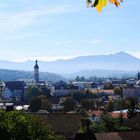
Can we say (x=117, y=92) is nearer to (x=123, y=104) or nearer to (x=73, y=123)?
(x=123, y=104)

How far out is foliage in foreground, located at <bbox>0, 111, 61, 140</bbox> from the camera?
69.3ft

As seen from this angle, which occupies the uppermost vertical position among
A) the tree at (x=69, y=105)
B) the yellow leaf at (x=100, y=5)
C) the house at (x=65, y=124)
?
the yellow leaf at (x=100, y=5)

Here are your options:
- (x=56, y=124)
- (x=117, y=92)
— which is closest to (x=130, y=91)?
(x=117, y=92)

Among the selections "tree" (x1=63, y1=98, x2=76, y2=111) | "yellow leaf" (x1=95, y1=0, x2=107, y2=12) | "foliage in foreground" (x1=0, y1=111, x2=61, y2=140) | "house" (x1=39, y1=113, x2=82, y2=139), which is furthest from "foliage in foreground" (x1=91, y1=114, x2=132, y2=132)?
"tree" (x1=63, y1=98, x2=76, y2=111)

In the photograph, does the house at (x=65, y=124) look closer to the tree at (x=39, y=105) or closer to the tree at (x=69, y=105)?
the tree at (x=39, y=105)

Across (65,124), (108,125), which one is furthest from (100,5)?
(108,125)

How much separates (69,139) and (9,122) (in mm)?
11556

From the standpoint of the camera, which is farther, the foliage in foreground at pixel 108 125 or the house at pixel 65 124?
the foliage in foreground at pixel 108 125

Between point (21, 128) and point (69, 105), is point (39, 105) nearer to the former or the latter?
point (69, 105)

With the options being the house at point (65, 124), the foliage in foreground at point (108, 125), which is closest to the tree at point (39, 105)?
the foliage in foreground at point (108, 125)

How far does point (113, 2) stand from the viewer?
9.87ft

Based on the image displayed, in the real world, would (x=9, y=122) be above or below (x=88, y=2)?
below

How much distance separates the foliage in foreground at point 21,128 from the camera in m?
21.1

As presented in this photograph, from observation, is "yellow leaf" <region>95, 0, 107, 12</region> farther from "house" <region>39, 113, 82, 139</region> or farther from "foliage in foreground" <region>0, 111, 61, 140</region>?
"house" <region>39, 113, 82, 139</region>
